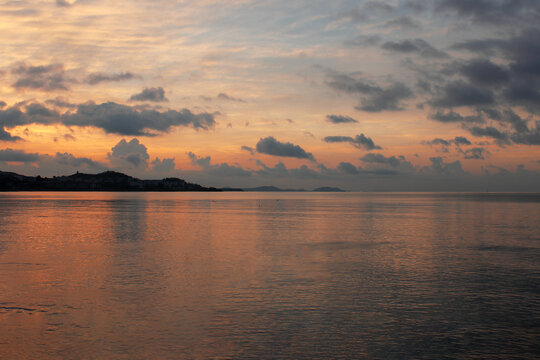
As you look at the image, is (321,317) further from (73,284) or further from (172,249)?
(172,249)

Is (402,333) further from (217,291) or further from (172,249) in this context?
(172,249)

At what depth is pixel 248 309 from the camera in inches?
867

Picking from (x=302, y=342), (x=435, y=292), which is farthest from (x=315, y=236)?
(x=302, y=342)

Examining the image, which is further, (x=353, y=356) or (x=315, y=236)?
(x=315, y=236)

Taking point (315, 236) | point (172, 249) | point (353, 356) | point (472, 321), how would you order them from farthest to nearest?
point (315, 236) < point (172, 249) < point (472, 321) < point (353, 356)

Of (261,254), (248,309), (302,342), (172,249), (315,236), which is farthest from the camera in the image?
(315,236)

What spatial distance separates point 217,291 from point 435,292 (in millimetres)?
11933

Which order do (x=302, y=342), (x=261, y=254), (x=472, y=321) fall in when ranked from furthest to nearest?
1. (x=261, y=254)
2. (x=472, y=321)
3. (x=302, y=342)

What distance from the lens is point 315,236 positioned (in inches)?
2116

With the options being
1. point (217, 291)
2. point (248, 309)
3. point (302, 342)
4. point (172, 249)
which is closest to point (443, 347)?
point (302, 342)

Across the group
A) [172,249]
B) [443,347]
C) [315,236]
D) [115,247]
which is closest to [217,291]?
[443,347]

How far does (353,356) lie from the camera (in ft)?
53.2

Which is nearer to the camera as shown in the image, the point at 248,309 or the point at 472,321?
the point at 472,321

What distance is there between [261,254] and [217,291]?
13.8 metres
